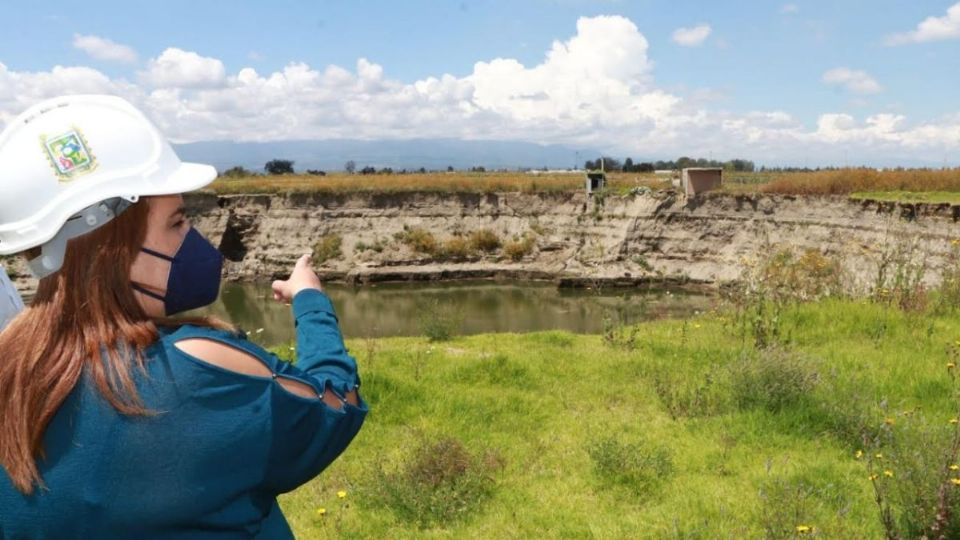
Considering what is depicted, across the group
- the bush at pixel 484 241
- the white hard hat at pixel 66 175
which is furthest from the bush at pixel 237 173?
the white hard hat at pixel 66 175

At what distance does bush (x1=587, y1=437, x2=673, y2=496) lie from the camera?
5.01 meters

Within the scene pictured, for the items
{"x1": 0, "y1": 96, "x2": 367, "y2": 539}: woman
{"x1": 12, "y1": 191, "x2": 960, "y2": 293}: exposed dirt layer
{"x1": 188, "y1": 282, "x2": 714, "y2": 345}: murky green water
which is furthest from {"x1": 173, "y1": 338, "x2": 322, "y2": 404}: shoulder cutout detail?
{"x1": 12, "y1": 191, "x2": 960, "y2": 293}: exposed dirt layer

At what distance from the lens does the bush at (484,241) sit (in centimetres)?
3534

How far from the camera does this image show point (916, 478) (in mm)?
3936

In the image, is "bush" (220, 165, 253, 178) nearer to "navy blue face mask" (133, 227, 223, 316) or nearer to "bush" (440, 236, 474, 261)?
"bush" (440, 236, 474, 261)

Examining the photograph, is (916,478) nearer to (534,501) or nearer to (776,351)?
(534,501)

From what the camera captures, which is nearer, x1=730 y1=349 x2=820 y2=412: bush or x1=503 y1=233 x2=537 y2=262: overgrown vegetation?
x1=730 y1=349 x2=820 y2=412: bush

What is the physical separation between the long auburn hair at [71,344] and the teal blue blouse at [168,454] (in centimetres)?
3

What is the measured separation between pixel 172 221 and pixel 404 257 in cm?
3323

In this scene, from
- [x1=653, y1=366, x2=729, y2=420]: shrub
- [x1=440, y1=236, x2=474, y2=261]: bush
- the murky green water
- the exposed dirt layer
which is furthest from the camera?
[x1=440, y1=236, x2=474, y2=261]: bush

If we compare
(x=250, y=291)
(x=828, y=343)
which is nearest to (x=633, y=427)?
(x=828, y=343)

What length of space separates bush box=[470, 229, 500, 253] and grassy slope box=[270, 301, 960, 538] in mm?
25470

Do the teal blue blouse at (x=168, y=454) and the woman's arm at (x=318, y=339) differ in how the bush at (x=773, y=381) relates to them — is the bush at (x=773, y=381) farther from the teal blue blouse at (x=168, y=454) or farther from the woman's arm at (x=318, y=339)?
the teal blue blouse at (x=168, y=454)

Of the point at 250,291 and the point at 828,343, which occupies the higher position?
the point at 828,343
